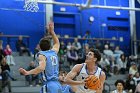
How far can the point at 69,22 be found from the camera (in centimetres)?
2127

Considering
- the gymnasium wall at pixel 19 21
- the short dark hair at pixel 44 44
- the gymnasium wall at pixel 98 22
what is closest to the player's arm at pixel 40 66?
the short dark hair at pixel 44 44

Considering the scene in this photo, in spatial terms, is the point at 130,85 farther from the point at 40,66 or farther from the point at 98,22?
the point at 40,66

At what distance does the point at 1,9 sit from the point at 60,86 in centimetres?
1334

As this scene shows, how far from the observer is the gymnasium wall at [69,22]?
19.3m

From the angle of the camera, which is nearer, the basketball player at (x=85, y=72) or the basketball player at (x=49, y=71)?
the basketball player at (x=49, y=71)

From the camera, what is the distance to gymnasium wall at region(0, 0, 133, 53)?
19.3 metres

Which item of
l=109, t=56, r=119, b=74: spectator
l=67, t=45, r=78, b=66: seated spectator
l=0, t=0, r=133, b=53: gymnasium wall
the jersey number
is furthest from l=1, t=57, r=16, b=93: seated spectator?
the jersey number

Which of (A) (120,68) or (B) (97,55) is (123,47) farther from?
(B) (97,55)

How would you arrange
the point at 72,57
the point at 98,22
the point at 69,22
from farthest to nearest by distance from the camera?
the point at 98,22 → the point at 69,22 → the point at 72,57

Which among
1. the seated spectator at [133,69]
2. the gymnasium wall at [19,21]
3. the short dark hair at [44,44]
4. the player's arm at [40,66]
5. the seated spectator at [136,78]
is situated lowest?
the seated spectator at [136,78]

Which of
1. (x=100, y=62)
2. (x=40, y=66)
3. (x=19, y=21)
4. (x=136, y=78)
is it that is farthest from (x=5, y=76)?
(x=40, y=66)

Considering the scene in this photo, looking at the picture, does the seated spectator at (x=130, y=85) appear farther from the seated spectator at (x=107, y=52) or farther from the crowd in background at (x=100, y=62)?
the seated spectator at (x=107, y=52)

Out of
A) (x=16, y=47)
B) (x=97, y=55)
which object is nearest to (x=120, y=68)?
(x=16, y=47)

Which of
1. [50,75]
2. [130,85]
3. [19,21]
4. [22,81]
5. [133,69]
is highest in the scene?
[19,21]
